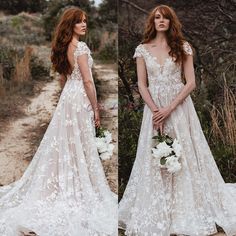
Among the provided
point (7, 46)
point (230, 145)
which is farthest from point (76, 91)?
point (230, 145)

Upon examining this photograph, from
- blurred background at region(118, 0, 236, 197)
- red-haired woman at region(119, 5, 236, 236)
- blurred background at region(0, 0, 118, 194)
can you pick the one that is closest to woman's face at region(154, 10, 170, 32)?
red-haired woman at region(119, 5, 236, 236)

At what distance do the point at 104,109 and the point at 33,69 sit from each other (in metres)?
0.69

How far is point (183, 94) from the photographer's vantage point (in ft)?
9.77

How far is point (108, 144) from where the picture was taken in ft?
10.5

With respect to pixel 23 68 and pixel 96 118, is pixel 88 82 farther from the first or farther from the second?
pixel 23 68

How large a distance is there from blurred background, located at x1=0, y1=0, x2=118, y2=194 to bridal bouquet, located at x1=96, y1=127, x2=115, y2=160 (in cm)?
15

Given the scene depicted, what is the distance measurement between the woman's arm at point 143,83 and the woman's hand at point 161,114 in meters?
0.05

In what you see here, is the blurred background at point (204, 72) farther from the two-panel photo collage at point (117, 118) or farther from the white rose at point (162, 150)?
the white rose at point (162, 150)

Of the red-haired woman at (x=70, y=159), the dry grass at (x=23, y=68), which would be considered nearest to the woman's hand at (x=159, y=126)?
the red-haired woman at (x=70, y=159)

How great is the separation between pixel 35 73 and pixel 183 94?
4.12 ft

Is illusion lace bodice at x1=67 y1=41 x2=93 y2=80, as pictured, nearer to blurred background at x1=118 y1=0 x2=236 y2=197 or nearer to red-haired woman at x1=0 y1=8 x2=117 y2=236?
red-haired woman at x1=0 y1=8 x2=117 y2=236

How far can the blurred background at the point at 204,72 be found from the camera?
134 inches

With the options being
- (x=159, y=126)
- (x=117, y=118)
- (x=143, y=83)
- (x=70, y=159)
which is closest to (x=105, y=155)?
A: (x=70, y=159)

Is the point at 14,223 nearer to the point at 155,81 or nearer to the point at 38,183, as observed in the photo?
the point at 38,183
